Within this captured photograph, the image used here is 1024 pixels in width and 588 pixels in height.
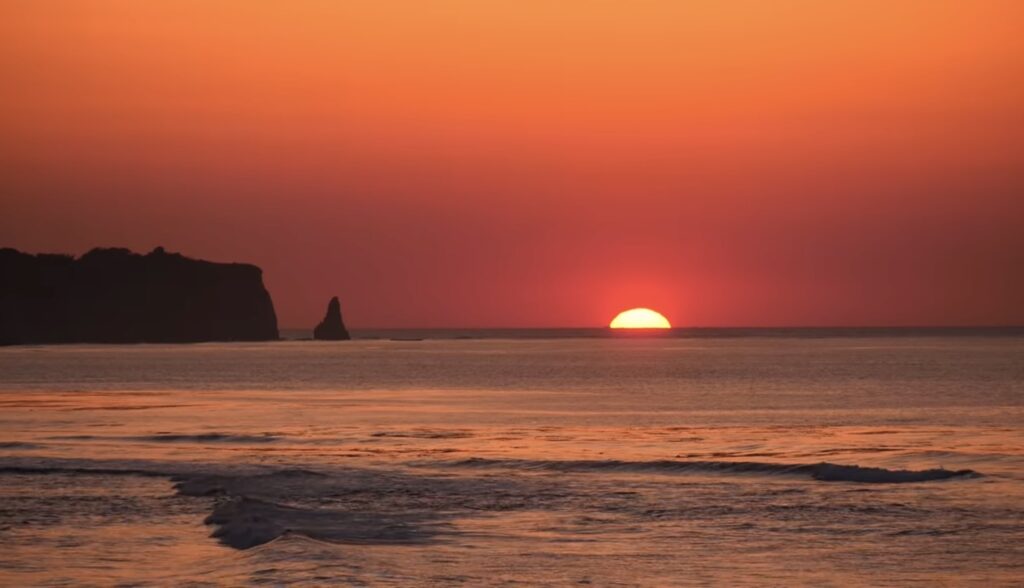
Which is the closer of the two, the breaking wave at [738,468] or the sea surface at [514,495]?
the sea surface at [514,495]

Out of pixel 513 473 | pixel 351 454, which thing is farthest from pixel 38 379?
pixel 513 473

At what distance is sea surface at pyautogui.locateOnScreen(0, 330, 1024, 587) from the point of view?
24.7m

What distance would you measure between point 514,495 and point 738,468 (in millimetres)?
9638

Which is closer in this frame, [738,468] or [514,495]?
[514,495]

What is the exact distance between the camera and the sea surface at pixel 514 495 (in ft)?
A: 81.0

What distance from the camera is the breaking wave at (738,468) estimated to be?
128 ft

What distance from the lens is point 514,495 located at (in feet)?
116

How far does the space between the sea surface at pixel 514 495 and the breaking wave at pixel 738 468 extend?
16 centimetres

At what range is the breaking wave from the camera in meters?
39.2

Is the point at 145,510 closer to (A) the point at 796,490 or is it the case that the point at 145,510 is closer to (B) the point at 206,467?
(B) the point at 206,467

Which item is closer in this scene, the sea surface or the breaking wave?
the sea surface

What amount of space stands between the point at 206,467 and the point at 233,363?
142 meters

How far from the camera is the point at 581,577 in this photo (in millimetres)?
23781

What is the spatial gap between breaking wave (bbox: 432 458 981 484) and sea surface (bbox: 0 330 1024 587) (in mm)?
162
